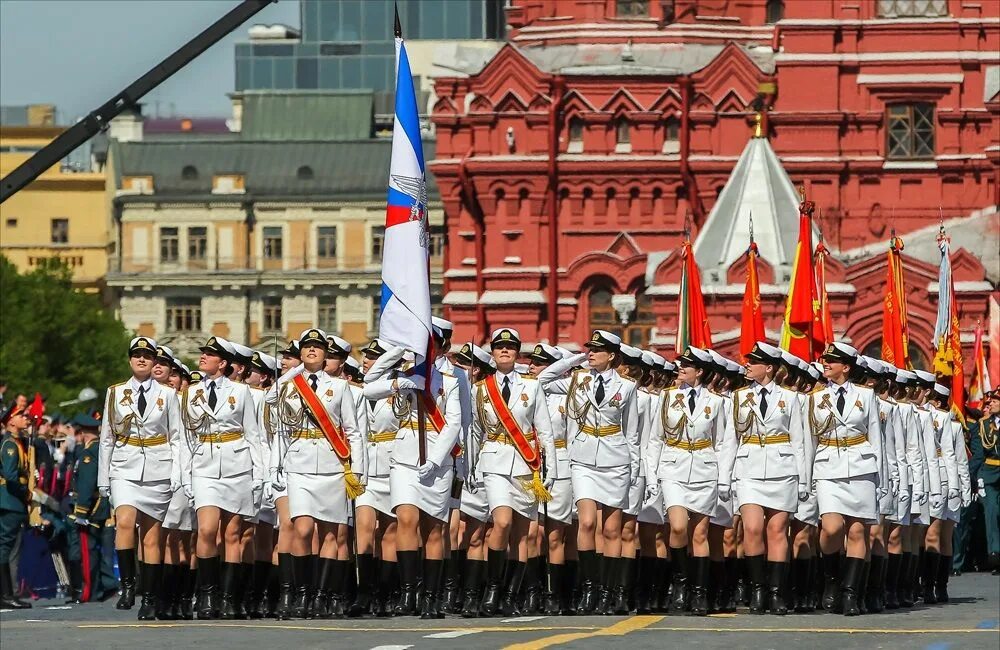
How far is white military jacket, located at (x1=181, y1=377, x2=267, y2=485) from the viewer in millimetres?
19266

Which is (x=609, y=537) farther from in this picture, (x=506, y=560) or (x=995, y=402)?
(x=995, y=402)

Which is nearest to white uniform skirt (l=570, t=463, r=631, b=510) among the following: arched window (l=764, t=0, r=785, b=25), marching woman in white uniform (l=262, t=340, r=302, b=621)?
marching woman in white uniform (l=262, t=340, r=302, b=621)

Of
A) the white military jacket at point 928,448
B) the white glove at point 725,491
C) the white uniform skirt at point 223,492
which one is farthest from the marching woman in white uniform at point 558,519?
the white military jacket at point 928,448

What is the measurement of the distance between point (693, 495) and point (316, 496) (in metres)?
2.77

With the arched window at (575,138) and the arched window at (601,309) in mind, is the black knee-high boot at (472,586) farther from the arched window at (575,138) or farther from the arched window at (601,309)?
the arched window at (575,138)

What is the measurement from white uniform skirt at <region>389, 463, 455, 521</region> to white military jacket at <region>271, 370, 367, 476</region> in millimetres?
267

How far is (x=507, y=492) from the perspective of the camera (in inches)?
780

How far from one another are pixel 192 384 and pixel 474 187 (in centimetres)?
4056

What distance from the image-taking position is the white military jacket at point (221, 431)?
1927cm

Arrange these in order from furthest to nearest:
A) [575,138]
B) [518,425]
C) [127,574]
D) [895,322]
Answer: [575,138], [895,322], [518,425], [127,574]

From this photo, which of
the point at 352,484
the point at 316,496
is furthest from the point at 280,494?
the point at 352,484

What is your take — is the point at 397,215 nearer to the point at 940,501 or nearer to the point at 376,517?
the point at 376,517

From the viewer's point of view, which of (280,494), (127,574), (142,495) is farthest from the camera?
(127,574)

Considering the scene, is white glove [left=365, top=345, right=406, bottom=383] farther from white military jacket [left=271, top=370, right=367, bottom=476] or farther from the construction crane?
the construction crane
